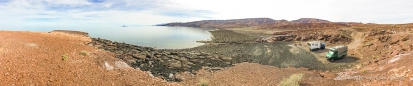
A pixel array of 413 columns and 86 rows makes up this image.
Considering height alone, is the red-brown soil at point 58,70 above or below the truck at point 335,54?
above

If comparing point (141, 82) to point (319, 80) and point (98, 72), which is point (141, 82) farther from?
point (319, 80)

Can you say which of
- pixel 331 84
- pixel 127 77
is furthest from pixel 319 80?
pixel 127 77

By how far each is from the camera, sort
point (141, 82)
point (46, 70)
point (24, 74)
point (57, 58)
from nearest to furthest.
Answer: point (24, 74) → point (46, 70) → point (141, 82) → point (57, 58)

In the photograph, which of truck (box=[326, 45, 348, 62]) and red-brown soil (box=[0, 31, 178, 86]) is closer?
red-brown soil (box=[0, 31, 178, 86])

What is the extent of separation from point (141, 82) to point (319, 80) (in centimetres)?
1218

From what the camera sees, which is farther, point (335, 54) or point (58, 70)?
point (335, 54)

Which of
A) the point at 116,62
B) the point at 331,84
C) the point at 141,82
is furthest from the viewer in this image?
the point at 116,62

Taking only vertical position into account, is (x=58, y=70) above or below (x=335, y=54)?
above

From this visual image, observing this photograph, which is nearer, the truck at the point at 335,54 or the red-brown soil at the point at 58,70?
the red-brown soil at the point at 58,70

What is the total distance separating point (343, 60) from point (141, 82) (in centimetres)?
2604

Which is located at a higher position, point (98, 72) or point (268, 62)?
point (98, 72)

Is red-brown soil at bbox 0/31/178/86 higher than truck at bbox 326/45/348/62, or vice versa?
red-brown soil at bbox 0/31/178/86

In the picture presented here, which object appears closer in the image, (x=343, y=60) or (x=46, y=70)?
(x=46, y=70)

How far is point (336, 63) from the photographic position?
2769cm
